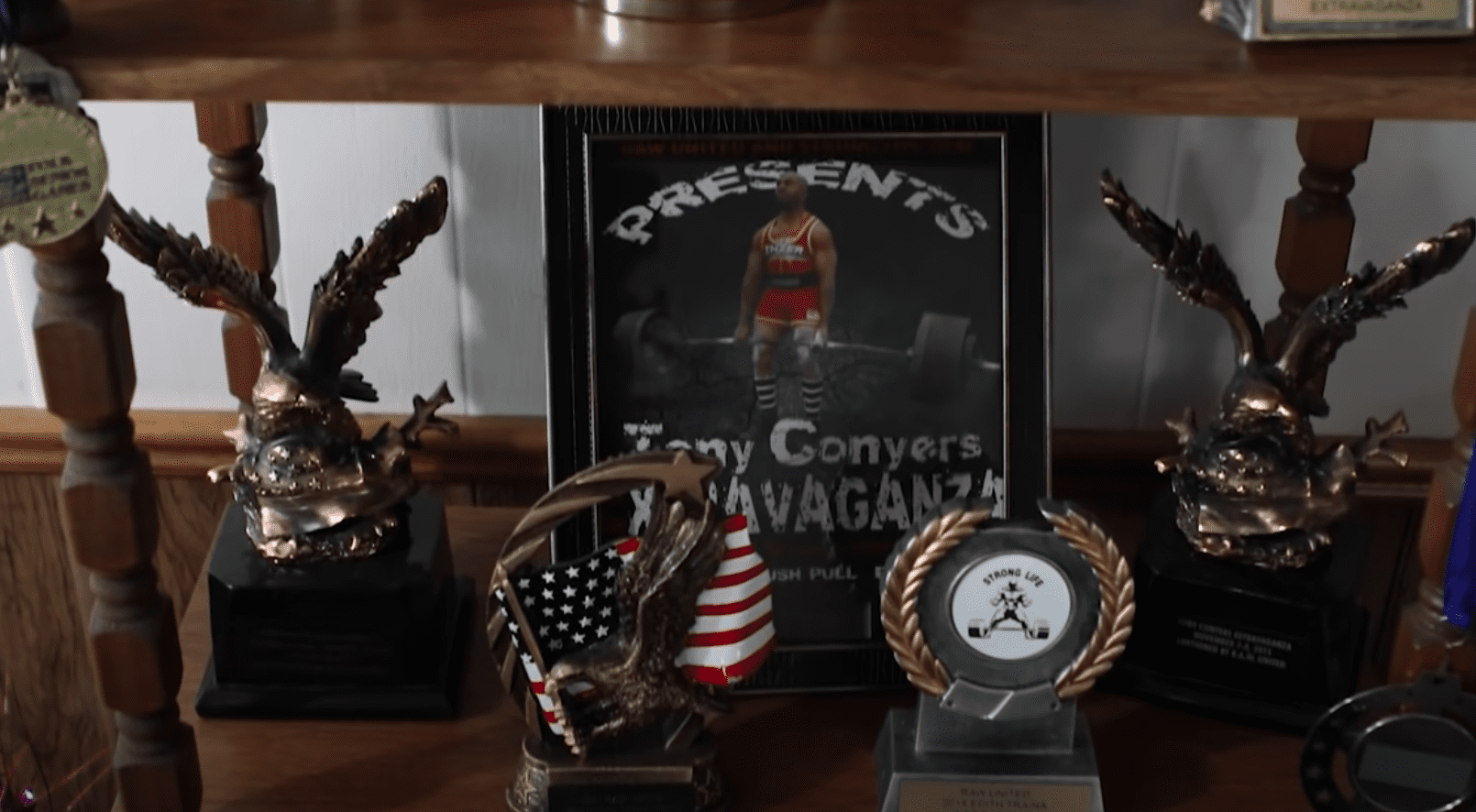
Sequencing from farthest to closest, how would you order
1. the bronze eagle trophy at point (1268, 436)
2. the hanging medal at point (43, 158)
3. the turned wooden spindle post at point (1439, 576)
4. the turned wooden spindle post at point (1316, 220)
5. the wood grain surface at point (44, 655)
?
the wood grain surface at point (44, 655) → the turned wooden spindle post at point (1316, 220) → the bronze eagle trophy at point (1268, 436) → the turned wooden spindle post at point (1439, 576) → the hanging medal at point (43, 158)

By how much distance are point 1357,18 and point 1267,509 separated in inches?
13.7

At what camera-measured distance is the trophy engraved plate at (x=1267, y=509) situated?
3.49ft

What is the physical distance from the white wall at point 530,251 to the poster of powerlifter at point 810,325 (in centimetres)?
20

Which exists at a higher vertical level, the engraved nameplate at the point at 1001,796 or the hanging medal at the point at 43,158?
the hanging medal at the point at 43,158

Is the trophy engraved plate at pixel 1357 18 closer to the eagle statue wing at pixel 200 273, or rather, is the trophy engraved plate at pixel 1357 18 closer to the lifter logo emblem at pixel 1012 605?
the lifter logo emblem at pixel 1012 605

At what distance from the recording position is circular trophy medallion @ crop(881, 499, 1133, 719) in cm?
97

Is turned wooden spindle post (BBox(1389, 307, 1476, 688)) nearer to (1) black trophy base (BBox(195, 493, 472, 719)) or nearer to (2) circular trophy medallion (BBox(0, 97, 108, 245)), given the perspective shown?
(1) black trophy base (BBox(195, 493, 472, 719))

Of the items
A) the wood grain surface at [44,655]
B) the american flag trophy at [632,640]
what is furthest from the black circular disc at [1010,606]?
the wood grain surface at [44,655]

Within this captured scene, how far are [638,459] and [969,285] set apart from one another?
0.28m

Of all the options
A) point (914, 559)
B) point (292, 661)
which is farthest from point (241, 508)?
point (914, 559)

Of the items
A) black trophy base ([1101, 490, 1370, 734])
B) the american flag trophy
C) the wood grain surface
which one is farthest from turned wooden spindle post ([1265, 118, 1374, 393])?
the wood grain surface

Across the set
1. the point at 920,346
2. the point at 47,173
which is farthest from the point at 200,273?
the point at 920,346

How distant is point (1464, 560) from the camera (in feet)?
3.16

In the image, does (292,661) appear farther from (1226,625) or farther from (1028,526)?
(1226,625)
